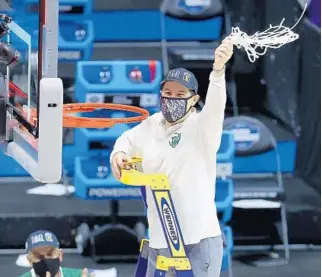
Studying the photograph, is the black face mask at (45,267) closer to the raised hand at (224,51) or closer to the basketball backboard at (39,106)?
the basketball backboard at (39,106)

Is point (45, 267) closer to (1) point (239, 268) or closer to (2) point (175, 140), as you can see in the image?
(2) point (175, 140)

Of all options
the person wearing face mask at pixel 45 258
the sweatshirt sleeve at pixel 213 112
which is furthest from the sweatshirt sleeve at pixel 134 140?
the person wearing face mask at pixel 45 258

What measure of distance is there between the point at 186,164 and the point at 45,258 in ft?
2.62

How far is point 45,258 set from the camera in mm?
5234

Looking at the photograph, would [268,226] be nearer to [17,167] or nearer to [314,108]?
[314,108]

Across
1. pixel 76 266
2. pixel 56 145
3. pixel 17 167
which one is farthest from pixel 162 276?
pixel 17 167

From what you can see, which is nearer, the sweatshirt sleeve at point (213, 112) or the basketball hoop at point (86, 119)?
the sweatshirt sleeve at point (213, 112)

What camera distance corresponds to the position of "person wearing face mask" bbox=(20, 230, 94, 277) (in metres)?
5.22

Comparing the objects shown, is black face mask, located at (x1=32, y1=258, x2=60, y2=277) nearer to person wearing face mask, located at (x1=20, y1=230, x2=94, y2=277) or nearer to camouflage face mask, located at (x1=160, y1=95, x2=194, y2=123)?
person wearing face mask, located at (x1=20, y1=230, x2=94, y2=277)

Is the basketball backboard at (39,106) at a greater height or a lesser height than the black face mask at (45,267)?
greater

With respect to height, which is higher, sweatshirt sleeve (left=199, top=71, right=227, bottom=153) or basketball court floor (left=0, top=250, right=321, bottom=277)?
sweatshirt sleeve (left=199, top=71, right=227, bottom=153)

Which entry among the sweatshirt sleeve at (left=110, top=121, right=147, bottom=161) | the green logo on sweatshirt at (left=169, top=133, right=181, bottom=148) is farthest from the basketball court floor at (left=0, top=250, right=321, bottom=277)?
the green logo on sweatshirt at (left=169, top=133, right=181, bottom=148)

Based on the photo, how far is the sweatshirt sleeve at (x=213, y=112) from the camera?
15.9 ft

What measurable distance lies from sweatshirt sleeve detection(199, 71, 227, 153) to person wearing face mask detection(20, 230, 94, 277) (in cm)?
85
